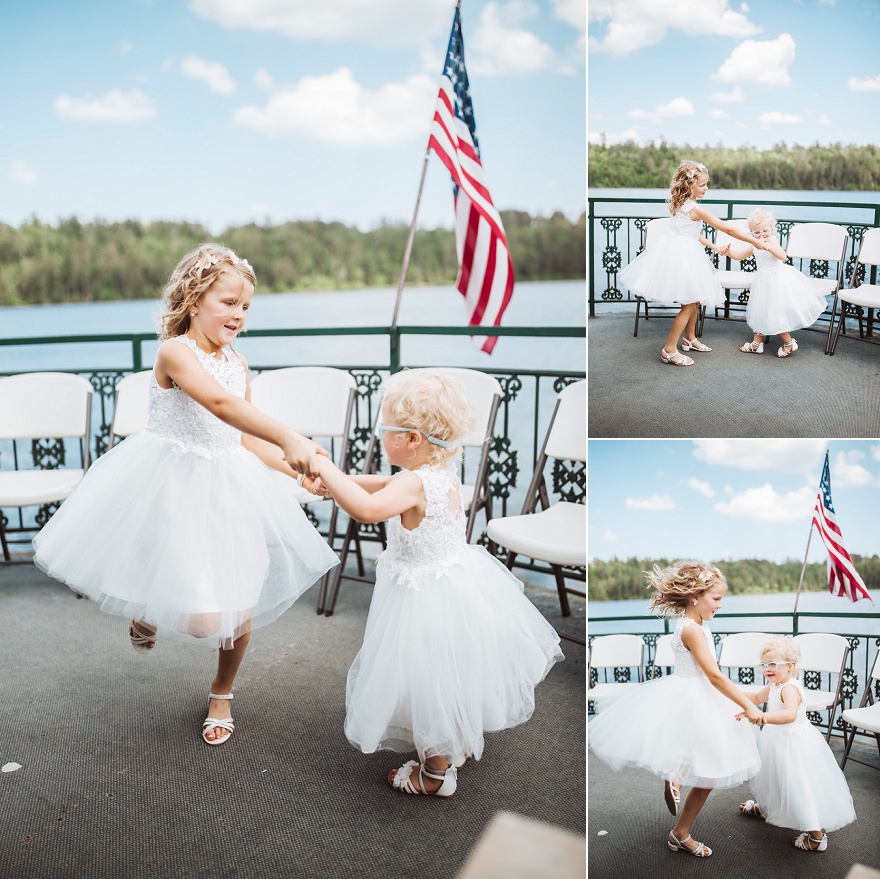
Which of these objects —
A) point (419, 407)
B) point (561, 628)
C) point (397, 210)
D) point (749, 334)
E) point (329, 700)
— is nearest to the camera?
point (749, 334)

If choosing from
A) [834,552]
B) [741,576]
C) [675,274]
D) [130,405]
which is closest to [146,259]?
[130,405]

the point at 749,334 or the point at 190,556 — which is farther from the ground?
the point at 749,334

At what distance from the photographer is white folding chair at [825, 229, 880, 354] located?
61.8 inches

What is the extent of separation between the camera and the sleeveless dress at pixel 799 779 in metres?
1.69

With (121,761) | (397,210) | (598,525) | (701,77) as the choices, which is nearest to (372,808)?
(121,761)

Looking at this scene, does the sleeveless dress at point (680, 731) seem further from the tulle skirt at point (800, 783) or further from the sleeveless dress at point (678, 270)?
the sleeveless dress at point (678, 270)

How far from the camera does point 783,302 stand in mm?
1564

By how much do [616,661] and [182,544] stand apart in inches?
47.7

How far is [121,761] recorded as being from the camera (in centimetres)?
225

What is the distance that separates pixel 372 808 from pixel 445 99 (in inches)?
110

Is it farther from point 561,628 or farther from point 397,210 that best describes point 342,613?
point 397,210

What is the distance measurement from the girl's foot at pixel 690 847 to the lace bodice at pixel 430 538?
837 mm

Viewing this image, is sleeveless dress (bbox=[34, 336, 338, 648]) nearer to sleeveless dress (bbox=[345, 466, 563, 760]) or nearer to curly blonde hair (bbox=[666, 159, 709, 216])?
sleeveless dress (bbox=[345, 466, 563, 760])

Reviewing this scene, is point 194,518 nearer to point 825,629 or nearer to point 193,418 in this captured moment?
point 193,418
